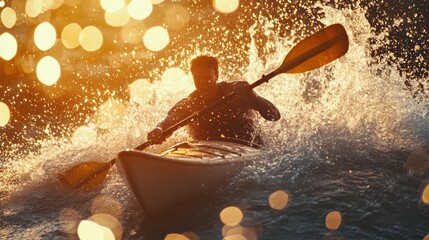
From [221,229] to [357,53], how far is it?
284 inches

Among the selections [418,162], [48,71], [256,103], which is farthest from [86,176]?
[48,71]

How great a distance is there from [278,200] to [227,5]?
20.1 meters

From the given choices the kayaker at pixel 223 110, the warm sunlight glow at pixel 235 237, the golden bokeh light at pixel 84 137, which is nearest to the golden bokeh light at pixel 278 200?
the warm sunlight glow at pixel 235 237

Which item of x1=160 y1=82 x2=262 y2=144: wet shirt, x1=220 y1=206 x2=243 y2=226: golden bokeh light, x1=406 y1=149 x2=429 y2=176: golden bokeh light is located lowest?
x1=220 y1=206 x2=243 y2=226: golden bokeh light

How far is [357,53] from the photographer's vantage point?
30.7 ft

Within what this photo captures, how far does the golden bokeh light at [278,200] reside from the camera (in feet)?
12.5

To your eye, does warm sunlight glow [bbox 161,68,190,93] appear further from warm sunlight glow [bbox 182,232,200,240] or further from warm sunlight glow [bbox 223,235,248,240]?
warm sunlight glow [bbox 223,235,248,240]

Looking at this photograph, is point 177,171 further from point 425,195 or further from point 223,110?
point 425,195

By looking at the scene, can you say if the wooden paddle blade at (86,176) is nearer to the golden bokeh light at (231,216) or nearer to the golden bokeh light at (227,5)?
the golden bokeh light at (231,216)

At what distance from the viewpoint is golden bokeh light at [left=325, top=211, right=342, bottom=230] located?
3320 millimetres

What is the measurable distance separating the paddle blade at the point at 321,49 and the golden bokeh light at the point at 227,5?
1825 centimetres

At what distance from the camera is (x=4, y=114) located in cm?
1881

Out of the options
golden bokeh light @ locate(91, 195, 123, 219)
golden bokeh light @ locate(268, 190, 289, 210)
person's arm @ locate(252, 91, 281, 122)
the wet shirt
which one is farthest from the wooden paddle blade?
person's arm @ locate(252, 91, 281, 122)

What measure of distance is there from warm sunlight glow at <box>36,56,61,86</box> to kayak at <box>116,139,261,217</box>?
21046mm
